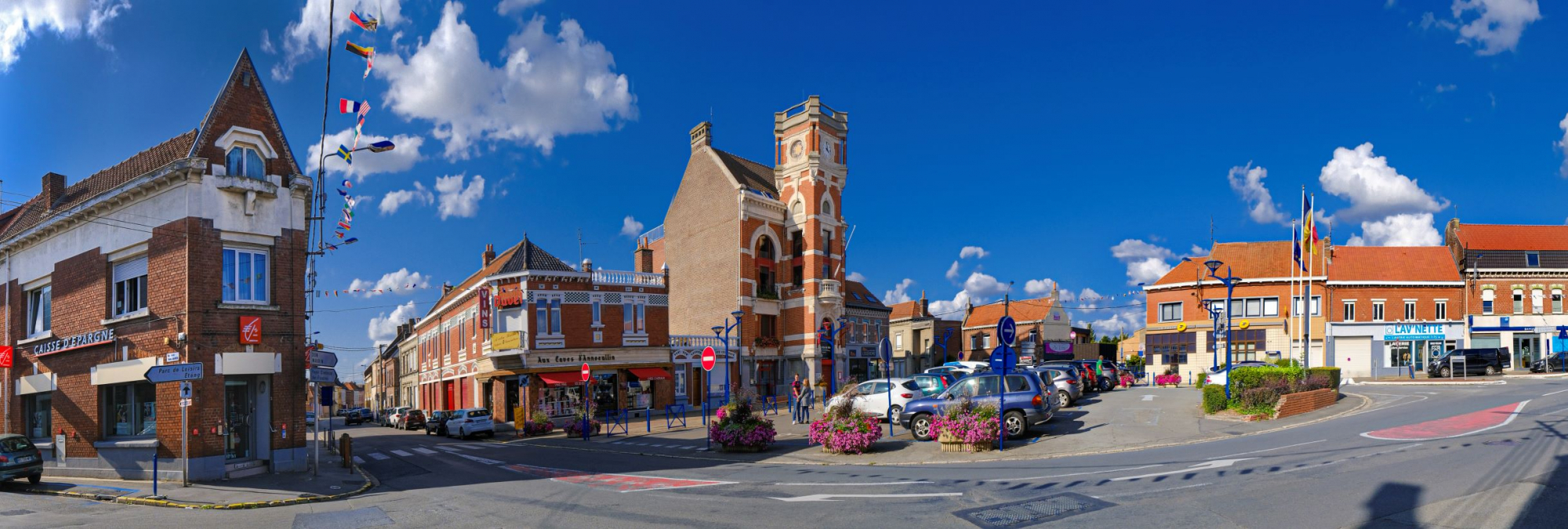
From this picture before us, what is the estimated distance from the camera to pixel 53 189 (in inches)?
1056

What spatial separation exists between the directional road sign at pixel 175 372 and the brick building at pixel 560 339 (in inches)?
831

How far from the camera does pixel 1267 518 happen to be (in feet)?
33.1

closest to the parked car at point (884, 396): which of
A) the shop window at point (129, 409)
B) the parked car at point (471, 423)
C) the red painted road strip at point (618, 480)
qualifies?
the red painted road strip at point (618, 480)

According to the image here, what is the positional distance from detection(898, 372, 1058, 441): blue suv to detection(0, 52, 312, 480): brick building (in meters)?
15.5

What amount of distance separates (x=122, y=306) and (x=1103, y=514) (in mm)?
23756

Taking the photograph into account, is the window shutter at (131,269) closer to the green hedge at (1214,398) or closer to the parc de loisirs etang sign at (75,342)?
the parc de loisirs etang sign at (75,342)

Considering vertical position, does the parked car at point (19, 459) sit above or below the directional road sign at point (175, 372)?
below

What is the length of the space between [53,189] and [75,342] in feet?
24.6

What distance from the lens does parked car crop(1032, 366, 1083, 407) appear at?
27.1 m

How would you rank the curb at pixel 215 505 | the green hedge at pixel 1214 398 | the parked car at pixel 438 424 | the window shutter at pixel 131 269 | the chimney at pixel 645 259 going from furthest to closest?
the chimney at pixel 645 259
the parked car at pixel 438 424
the green hedge at pixel 1214 398
the window shutter at pixel 131 269
the curb at pixel 215 505

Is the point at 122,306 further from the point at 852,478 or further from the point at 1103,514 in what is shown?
the point at 1103,514

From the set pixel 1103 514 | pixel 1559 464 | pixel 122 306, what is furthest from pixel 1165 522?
pixel 122 306

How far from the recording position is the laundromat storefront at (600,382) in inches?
1599

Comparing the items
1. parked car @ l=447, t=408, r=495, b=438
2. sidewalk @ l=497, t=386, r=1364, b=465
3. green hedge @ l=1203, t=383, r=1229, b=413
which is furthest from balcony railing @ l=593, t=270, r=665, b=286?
green hedge @ l=1203, t=383, r=1229, b=413
